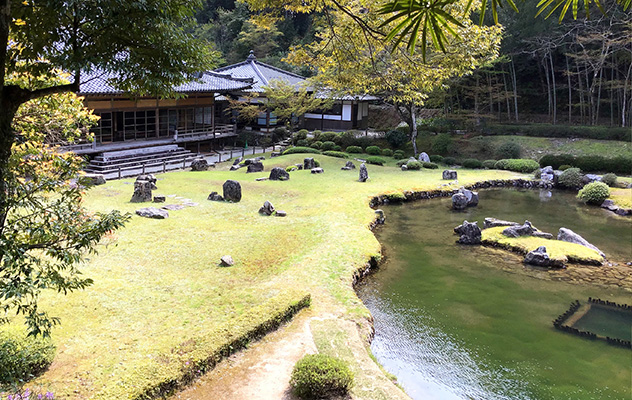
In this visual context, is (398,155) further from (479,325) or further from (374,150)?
(479,325)

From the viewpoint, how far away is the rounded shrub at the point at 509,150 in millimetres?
33344

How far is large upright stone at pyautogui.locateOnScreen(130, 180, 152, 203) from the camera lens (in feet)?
57.0

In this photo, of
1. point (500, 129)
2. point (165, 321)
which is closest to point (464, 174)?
point (500, 129)

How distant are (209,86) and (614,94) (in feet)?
104

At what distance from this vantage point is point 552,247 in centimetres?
1541

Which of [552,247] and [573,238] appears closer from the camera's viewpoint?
[552,247]

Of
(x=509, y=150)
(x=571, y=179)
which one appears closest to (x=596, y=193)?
(x=571, y=179)

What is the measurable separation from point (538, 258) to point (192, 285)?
33.2 feet

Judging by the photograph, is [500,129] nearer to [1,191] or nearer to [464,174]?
[464,174]

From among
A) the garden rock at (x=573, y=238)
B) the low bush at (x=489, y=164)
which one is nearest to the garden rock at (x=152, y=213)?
the garden rock at (x=573, y=238)

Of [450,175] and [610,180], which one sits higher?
[450,175]

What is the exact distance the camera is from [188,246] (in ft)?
43.7

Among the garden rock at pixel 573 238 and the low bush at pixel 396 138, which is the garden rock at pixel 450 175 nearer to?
the garden rock at pixel 573 238

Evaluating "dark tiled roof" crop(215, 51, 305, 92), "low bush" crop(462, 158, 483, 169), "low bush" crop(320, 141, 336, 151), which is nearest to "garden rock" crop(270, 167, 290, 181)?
"low bush" crop(320, 141, 336, 151)
